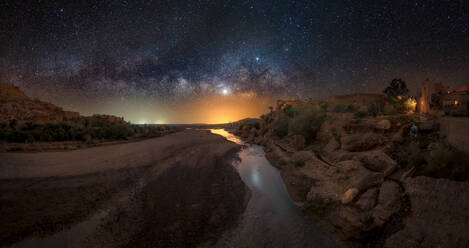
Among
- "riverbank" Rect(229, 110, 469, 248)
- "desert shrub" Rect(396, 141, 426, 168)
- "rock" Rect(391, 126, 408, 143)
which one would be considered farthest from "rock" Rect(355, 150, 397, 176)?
"rock" Rect(391, 126, 408, 143)

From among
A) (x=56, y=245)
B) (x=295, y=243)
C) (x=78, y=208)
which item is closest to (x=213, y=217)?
(x=295, y=243)

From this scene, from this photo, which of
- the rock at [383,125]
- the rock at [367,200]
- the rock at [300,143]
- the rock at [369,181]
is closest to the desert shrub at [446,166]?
the rock at [369,181]

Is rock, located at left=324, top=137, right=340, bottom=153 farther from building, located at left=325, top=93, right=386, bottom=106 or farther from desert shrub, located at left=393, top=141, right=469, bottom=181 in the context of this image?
building, located at left=325, top=93, right=386, bottom=106

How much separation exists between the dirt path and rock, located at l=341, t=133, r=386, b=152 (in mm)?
6038

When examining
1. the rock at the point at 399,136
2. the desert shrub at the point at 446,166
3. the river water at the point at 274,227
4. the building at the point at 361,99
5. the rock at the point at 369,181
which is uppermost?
the building at the point at 361,99

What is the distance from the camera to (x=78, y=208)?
4043 millimetres

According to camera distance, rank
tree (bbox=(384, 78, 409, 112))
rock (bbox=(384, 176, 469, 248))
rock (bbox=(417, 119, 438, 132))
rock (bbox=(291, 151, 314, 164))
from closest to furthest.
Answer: rock (bbox=(384, 176, 469, 248)), rock (bbox=(417, 119, 438, 132)), rock (bbox=(291, 151, 314, 164)), tree (bbox=(384, 78, 409, 112))

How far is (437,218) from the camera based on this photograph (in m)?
2.95

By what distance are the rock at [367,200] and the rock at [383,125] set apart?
19.0ft

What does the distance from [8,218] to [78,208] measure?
116 centimetres

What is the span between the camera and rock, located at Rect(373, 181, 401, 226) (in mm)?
3378

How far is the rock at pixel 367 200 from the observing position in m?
3.75

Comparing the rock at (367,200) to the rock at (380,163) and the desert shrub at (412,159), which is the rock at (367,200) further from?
the desert shrub at (412,159)

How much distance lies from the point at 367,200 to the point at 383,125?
6547 millimetres
